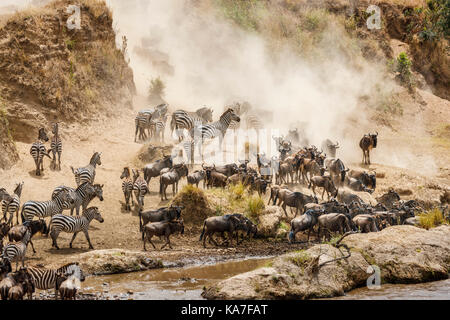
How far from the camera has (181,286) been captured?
12.1 meters

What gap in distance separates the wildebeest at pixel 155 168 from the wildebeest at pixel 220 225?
5465mm

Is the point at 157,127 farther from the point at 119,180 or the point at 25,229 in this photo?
the point at 25,229

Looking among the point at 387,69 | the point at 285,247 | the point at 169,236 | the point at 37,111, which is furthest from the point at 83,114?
the point at 387,69

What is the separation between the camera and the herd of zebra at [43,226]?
399 inches

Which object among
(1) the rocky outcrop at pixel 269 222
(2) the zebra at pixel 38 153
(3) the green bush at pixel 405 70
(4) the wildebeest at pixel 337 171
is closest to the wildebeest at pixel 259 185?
(1) the rocky outcrop at pixel 269 222

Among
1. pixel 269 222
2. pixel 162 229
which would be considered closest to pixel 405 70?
pixel 269 222

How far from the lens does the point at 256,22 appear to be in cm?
4141

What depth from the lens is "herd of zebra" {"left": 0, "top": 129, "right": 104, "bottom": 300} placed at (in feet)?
33.2

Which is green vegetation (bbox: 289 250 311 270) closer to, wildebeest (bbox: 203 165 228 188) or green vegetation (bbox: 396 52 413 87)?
wildebeest (bbox: 203 165 228 188)

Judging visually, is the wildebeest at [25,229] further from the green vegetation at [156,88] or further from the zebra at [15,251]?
the green vegetation at [156,88]

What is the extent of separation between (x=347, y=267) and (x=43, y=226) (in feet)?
25.2

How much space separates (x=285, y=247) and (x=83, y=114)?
13.5 meters

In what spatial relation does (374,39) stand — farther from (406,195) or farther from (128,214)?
(128,214)
